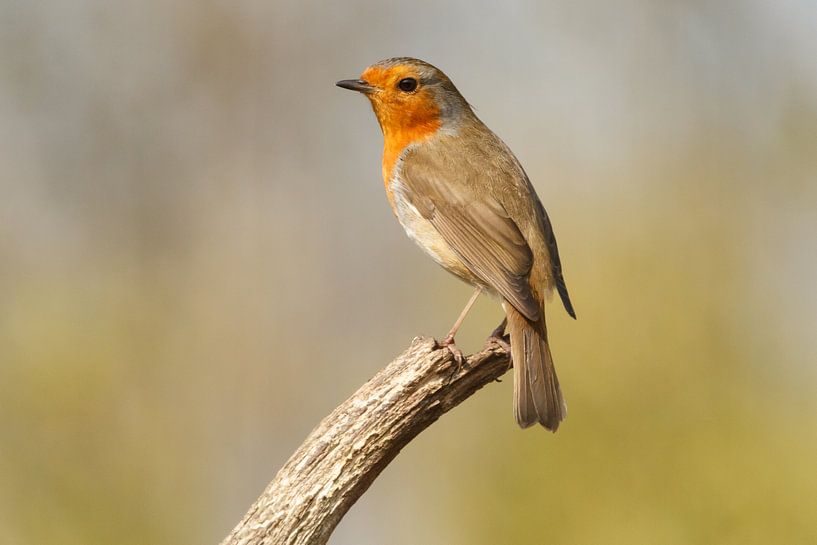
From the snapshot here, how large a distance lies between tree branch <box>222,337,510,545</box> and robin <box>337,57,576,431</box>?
0.96ft

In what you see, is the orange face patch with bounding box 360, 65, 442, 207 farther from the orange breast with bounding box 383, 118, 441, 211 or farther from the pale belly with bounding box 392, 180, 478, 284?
the pale belly with bounding box 392, 180, 478, 284

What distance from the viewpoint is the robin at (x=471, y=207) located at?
4305mm

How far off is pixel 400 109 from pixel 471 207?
698 mm

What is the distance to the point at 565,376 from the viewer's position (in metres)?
6.25

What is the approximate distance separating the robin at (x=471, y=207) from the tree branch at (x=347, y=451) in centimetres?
29

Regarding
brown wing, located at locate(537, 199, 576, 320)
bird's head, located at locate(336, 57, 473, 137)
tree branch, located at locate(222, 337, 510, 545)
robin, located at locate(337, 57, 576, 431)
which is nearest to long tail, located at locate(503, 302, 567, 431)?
robin, located at locate(337, 57, 576, 431)

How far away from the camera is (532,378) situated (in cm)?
423

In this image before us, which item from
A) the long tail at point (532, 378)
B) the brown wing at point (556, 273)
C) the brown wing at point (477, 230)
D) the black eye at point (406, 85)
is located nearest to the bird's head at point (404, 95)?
the black eye at point (406, 85)

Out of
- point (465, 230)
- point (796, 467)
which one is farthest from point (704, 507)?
point (465, 230)

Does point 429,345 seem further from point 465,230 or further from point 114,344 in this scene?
Answer: point 114,344

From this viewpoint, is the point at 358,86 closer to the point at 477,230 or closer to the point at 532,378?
the point at 477,230

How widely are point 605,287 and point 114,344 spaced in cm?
370

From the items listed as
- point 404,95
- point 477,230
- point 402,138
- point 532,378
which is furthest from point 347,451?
point 404,95

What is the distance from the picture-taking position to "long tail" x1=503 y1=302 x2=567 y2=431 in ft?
13.7
